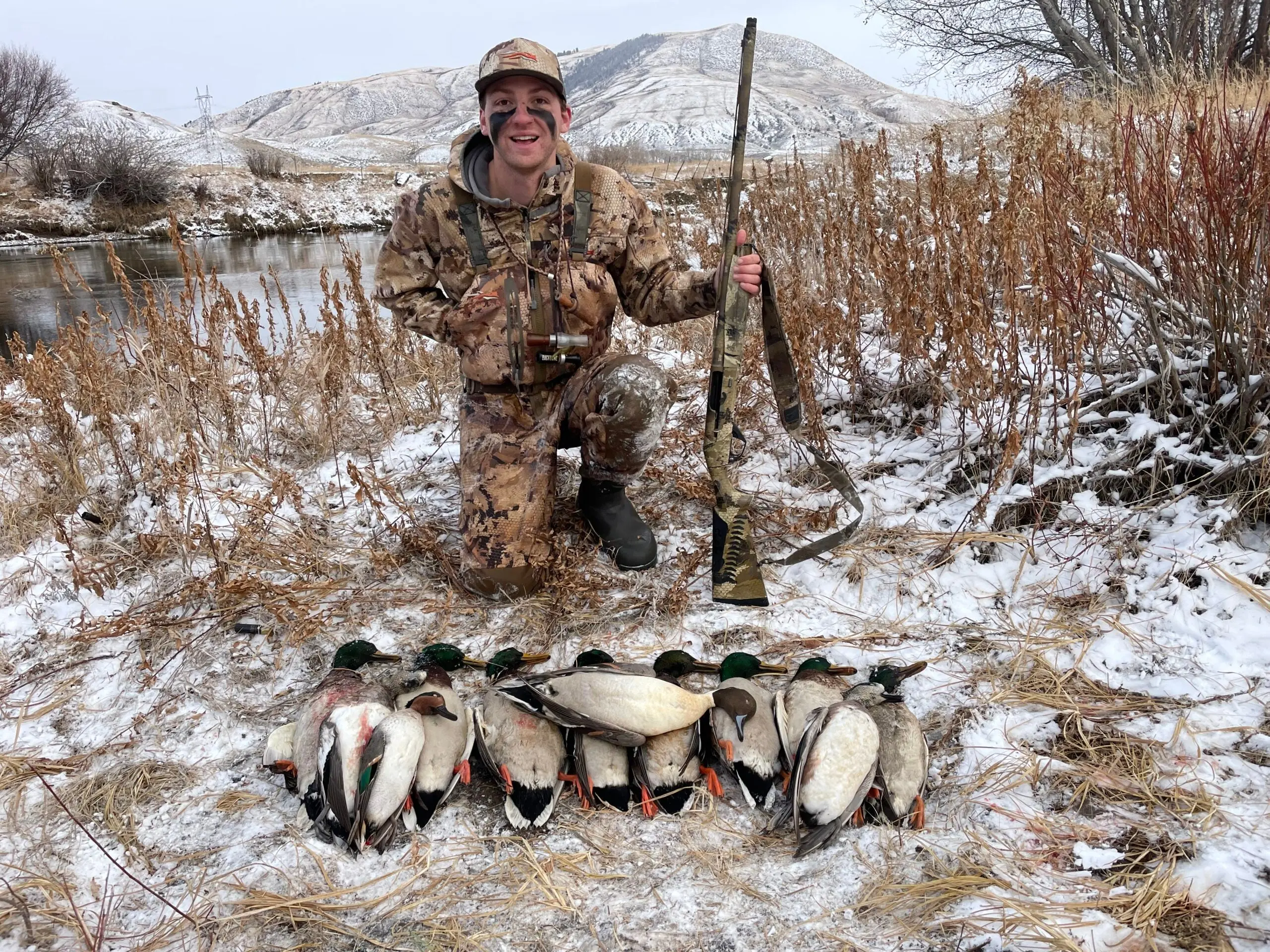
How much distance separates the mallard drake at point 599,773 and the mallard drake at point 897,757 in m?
0.67

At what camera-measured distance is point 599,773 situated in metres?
2.18

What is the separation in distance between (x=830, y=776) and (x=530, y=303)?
204cm

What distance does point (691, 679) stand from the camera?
260 cm

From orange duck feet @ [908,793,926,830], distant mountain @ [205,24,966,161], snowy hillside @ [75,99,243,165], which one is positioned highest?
distant mountain @ [205,24,966,161]

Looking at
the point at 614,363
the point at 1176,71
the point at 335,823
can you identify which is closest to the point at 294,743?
the point at 335,823

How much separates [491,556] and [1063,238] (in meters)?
2.50

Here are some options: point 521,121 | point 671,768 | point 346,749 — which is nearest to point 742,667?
point 671,768

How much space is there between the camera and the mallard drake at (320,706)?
2104mm

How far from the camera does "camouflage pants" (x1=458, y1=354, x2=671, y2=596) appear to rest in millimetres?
3059

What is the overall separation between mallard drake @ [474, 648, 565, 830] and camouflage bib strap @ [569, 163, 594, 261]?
1731 millimetres

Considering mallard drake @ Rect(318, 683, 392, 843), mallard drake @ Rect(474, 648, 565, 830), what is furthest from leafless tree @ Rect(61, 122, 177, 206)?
mallard drake @ Rect(474, 648, 565, 830)

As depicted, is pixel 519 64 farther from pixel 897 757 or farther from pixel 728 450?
pixel 897 757

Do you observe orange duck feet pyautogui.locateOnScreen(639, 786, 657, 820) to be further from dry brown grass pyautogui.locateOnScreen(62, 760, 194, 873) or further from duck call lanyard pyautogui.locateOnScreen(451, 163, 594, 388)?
duck call lanyard pyautogui.locateOnScreen(451, 163, 594, 388)

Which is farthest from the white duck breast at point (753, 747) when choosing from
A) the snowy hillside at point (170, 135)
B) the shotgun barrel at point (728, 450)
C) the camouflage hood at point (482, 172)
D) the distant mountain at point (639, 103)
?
the distant mountain at point (639, 103)
